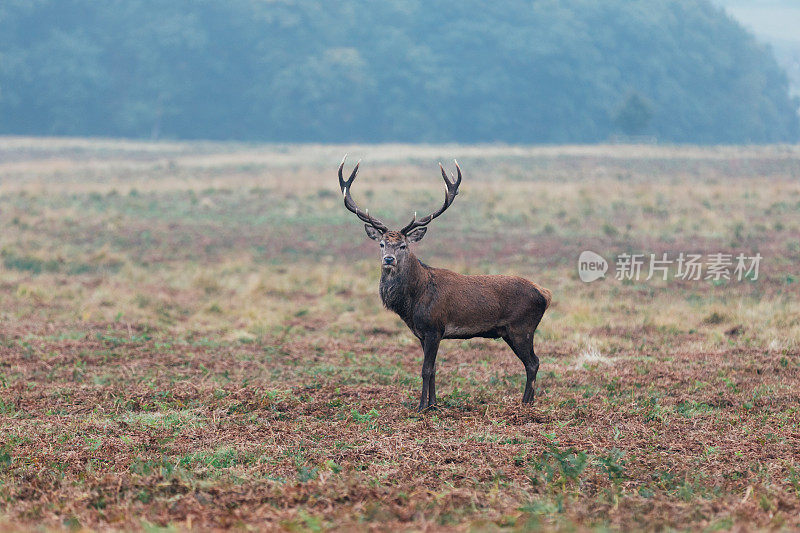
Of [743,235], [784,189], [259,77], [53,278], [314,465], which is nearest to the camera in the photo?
[314,465]

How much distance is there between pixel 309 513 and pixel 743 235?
76.8 ft

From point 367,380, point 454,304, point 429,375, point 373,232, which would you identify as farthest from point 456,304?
point 367,380

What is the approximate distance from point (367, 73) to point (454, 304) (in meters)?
95.0

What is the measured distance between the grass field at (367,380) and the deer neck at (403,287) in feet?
4.10

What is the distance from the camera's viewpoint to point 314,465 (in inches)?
308

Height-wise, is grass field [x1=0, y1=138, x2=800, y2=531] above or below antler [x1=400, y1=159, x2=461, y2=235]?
below

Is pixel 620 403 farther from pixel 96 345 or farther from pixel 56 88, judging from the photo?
pixel 56 88

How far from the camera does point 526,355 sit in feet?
35.2

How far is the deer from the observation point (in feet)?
34.7

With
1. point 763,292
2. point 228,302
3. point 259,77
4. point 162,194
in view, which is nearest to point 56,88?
point 259,77

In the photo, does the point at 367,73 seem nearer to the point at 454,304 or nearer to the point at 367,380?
the point at 367,380

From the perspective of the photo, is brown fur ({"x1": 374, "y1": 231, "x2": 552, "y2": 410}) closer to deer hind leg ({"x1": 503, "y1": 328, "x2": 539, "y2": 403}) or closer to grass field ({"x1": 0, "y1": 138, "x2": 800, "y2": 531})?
deer hind leg ({"x1": 503, "y1": 328, "x2": 539, "y2": 403})

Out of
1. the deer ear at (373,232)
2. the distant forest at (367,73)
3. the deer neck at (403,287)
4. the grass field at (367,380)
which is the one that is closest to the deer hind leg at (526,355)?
the grass field at (367,380)

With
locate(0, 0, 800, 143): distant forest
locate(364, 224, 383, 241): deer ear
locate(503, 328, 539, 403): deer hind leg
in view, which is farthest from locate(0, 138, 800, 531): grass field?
locate(0, 0, 800, 143): distant forest
